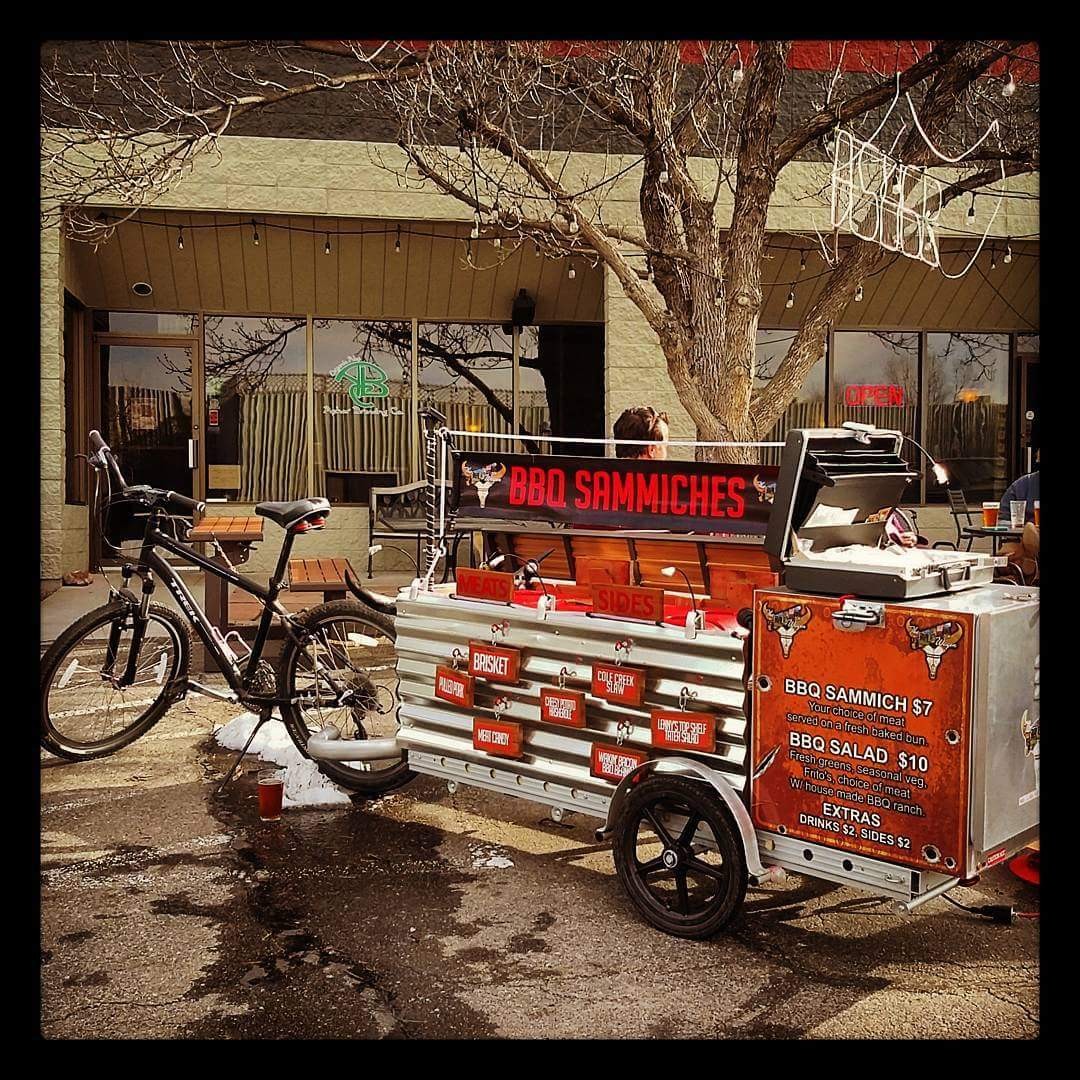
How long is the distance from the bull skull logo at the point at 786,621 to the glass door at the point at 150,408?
417 inches

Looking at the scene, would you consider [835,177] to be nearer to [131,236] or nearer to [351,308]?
[351,308]

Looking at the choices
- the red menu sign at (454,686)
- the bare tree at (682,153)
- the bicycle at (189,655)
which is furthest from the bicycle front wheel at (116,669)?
the bare tree at (682,153)

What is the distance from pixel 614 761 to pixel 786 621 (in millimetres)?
878

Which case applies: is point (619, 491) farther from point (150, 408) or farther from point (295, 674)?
point (150, 408)

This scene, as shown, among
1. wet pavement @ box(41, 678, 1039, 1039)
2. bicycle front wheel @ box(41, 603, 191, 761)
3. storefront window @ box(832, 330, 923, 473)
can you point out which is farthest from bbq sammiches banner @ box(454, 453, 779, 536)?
storefront window @ box(832, 330, 923, 473)

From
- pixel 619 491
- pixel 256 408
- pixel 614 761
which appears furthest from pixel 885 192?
pixel 256 408

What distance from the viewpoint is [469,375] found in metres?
13.9

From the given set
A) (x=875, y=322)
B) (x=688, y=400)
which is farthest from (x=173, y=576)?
(x=875, y=322)

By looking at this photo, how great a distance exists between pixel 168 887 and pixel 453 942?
1.21m

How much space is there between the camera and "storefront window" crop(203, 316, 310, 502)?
522 inches

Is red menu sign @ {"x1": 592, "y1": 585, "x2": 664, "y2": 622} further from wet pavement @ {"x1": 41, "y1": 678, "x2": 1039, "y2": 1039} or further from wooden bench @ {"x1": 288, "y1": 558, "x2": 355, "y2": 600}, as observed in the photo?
wooden bench @ {"x1": 288, "y1": 558, "x2": 355, "y2": 600}

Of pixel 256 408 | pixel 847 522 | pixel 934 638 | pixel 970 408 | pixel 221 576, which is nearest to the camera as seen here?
pixel 934 638

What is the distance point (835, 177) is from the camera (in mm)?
6949
